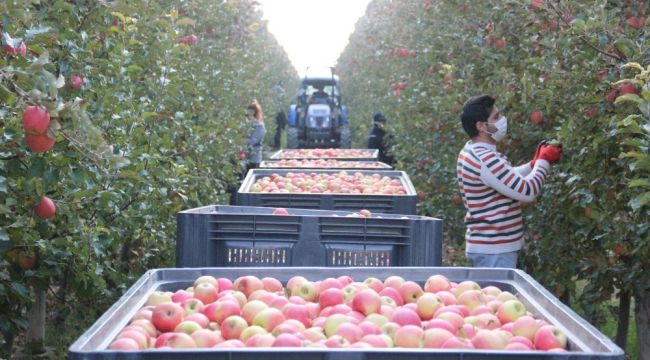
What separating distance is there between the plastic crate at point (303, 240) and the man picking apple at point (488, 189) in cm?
92

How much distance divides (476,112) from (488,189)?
1.34ft

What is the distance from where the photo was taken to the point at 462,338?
2.59 m

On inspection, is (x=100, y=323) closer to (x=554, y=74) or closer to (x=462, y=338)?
(x=462, y=338)

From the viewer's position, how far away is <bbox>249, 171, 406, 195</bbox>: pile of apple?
667 centimetres

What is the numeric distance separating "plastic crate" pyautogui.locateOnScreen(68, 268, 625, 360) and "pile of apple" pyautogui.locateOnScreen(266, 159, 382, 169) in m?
5.46

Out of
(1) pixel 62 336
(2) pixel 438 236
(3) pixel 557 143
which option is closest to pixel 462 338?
(2) pixel 438 236

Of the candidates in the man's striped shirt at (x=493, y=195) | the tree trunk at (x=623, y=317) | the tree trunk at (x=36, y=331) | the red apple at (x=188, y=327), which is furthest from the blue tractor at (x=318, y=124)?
the red apple at (x=188, y=327)

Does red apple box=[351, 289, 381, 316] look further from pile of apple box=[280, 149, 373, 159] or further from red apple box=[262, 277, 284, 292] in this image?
pile of apple box=[280, 149, 373, 159]

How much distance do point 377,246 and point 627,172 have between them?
1.16 meters

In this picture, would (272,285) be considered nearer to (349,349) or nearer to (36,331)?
(349,349)

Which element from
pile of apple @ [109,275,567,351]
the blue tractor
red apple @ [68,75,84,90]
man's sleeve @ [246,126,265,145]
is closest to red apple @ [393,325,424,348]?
pile of apple @ [109,275,567,351]

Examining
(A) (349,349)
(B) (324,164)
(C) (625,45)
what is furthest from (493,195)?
(B) (324,164)

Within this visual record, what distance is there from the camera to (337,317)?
274cm

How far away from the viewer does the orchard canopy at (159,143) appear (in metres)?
3.44
